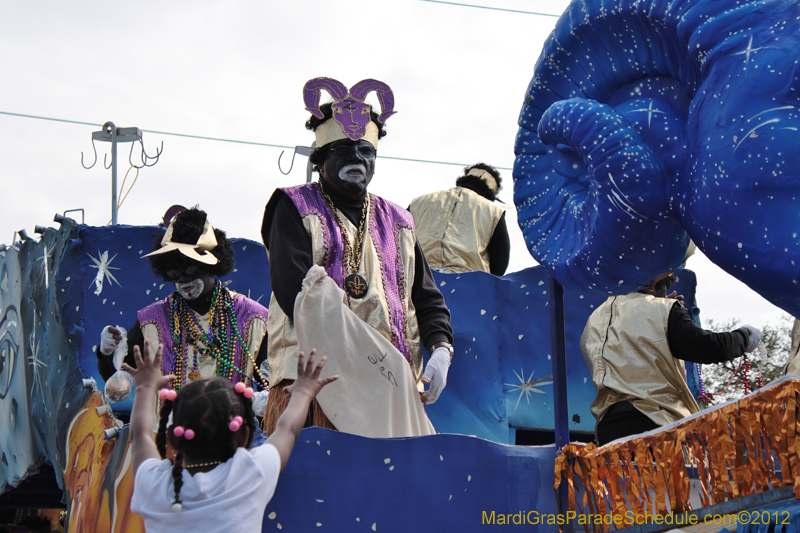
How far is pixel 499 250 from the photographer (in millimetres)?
5355

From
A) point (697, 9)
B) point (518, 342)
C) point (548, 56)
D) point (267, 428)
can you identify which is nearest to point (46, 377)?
point (267, 428)

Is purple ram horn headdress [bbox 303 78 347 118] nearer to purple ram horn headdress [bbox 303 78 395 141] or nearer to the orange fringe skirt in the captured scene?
purple ram horn headdress [bbox 303 78 395 141]

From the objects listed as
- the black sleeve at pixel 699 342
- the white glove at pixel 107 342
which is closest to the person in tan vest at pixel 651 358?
the black sleeve at pixel 699 342

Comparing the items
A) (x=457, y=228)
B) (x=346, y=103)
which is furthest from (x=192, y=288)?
(x=457, y=228)

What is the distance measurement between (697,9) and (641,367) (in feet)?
6.94

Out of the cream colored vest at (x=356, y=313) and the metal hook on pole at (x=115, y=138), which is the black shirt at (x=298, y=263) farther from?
the metal hook on pole at (x=115, y=138)

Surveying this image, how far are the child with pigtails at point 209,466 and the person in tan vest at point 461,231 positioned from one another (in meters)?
3.14

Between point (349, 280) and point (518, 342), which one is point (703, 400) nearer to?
point (518, 342)

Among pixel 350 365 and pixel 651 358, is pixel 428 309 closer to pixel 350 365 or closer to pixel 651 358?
pixel 350 365

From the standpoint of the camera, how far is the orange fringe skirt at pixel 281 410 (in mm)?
Answer: 2828

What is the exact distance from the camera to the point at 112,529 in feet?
8.74

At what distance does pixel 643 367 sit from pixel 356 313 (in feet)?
4.30

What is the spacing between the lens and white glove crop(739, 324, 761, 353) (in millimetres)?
3553

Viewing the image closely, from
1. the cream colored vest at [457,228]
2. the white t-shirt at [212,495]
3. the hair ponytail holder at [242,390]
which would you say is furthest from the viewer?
the cream colored vest at [457,228]
